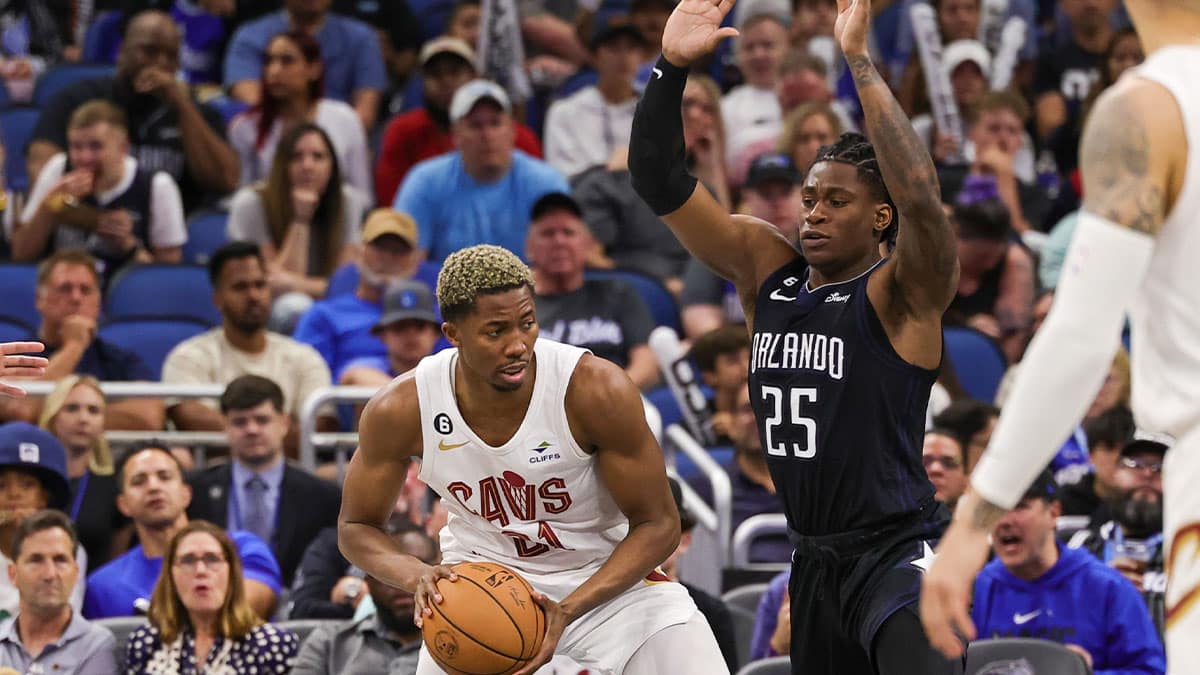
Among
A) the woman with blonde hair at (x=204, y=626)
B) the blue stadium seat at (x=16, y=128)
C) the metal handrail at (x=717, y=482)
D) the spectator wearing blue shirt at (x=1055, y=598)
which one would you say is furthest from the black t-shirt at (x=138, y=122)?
the spectator wearing blue shirt at (x=1055, y=598)

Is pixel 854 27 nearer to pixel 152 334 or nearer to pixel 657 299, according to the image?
pixel 657 299

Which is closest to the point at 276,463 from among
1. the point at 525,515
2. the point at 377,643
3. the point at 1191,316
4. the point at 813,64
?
the point at 377,643

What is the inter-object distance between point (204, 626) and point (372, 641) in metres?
0.71

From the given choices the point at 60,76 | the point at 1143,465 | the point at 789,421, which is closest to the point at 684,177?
the point at 789,421

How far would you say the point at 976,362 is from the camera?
32.6 ft

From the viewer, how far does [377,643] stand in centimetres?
741

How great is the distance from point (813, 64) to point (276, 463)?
15.7ft

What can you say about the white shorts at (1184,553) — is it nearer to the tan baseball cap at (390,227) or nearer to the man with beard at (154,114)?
the tan baseball cap at (390,227)

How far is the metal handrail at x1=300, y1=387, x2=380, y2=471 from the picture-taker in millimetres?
8570

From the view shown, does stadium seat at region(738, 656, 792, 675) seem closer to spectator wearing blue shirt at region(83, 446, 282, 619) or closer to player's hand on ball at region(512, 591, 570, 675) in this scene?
player's hand on ball at region(512, 591, 570, 675)

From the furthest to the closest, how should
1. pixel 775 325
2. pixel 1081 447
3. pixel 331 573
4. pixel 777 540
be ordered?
pixel 1081 447 → pixel 777 540 → pixel 331 573 → pixel 775 325

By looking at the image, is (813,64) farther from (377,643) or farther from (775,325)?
(775,325)

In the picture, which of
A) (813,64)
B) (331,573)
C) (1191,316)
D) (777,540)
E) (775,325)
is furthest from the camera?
(813,64)

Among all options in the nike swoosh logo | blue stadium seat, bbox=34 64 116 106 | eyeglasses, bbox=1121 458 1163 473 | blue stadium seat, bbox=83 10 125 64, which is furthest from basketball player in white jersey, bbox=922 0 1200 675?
blue stadium seat, bbox=83 10 125 64
